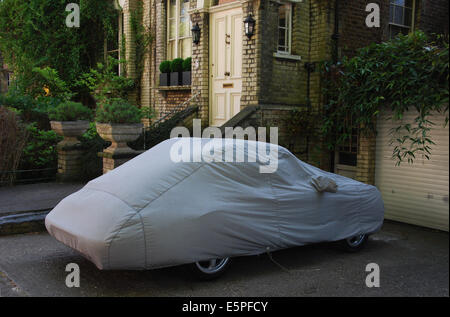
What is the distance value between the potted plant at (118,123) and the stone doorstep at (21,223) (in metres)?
2.30

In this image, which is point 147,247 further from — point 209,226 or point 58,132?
point 58,132

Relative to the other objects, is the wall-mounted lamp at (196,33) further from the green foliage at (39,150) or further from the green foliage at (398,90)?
the green foliage at (39,150)

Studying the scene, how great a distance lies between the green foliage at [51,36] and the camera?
16125 mm

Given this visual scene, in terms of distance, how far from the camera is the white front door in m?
11.8

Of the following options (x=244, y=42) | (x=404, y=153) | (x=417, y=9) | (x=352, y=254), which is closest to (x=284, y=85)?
(x=244, y=42)

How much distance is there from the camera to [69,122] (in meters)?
10.9

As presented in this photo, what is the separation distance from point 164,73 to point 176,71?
0.59m

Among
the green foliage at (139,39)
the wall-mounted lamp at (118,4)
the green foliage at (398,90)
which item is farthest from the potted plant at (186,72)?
the green foliage at (398,90)

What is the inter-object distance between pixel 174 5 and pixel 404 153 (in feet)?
29.7

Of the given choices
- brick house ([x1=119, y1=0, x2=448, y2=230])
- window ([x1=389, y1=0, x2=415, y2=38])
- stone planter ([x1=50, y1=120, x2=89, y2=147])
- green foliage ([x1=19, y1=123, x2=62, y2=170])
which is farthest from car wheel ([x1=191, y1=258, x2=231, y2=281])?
window ([x1=389, y1=0, x2=415, y2=38])

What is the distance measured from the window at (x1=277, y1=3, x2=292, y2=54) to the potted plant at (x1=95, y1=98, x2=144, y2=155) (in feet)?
13.7

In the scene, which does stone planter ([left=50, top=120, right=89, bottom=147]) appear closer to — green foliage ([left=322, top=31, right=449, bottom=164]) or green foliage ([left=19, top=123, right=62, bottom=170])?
green foliage ([left=19, top=123, right=62, bottom=170])
